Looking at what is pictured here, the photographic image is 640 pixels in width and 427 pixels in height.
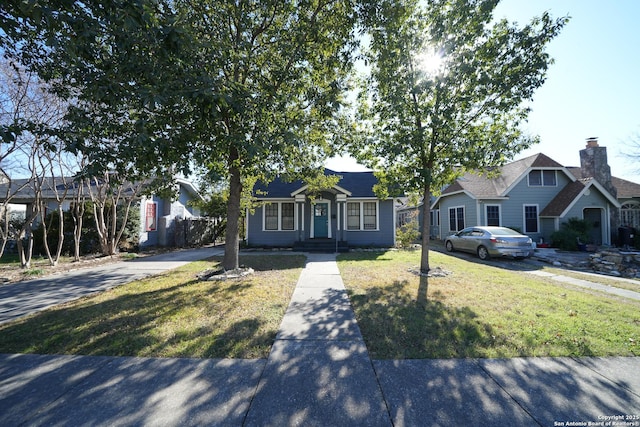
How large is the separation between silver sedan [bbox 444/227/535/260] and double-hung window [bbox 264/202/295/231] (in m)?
9.40

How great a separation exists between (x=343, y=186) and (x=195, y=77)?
489 inches

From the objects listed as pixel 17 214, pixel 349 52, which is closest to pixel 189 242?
pixel 17 214

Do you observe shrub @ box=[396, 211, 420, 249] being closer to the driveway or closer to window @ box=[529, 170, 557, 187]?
window @ box=[529, 170, 557, 187]

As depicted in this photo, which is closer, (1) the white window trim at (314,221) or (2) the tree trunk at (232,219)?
(2) the tree trunk at (232,219)

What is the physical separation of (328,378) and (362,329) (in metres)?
1.38

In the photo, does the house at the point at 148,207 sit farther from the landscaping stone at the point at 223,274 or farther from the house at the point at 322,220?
the landscaping stone at the point at 223,274

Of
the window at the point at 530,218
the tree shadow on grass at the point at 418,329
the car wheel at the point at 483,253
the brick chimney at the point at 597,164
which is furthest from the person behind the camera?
the window at the point at 530,218

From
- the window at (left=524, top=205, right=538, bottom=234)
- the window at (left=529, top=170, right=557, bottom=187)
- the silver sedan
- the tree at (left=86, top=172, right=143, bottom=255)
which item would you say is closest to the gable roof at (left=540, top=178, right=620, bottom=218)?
the window at (left=524, top=205, right=538, bottom=234)

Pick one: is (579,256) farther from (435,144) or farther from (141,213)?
(141,213)

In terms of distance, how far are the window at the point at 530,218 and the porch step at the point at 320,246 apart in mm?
11789

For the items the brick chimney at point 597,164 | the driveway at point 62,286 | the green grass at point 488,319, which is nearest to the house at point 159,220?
the driveway at point 62,286

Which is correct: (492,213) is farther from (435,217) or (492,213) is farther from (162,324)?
(162,324)

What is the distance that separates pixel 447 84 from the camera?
23.0 ft

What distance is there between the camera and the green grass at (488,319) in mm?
3568
